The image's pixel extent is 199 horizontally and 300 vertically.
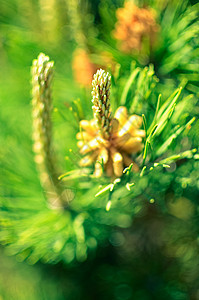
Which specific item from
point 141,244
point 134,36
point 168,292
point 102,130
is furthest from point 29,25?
point 168,292

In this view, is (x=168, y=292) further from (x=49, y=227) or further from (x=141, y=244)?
(x=49, y=227)

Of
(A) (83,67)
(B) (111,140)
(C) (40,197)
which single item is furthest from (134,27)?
(C) (40,197)

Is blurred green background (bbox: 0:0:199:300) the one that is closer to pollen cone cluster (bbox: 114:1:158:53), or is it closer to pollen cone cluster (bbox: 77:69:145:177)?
pollen cone cluster (bbox: 114:1:158:53)

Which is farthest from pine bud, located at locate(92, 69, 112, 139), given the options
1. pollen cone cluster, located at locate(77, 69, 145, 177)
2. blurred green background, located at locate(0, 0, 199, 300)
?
blurred green background, located at locate(0, 0, 199, 300)

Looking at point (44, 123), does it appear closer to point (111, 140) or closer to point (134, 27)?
point (111, 140)

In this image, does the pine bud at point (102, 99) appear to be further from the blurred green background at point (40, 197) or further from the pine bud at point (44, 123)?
the blurred green background at point (40, 197)

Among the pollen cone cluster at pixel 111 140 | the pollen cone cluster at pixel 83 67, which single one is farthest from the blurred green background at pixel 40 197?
the pollen cone cluster at pixel 111 140

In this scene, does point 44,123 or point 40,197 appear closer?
point 44,123
